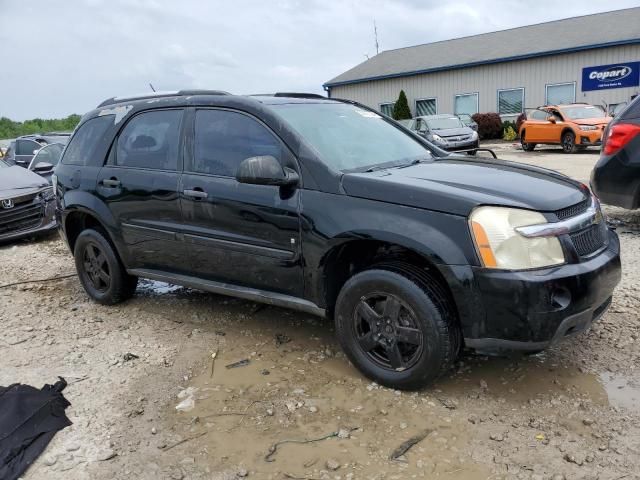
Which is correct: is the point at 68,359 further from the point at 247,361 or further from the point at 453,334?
the point at 453,334

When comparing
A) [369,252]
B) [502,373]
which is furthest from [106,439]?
[502,373]

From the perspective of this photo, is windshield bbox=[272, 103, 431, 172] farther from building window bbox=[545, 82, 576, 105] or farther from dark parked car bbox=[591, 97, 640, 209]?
building window bbox=[545, 82, 576, 105]

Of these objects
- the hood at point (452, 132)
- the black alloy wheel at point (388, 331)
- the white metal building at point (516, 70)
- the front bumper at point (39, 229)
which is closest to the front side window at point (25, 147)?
the front bumper at point (39, 229)

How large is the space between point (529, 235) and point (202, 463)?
2.02 metres

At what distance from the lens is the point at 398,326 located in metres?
3.35

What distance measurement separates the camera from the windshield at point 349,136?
3822 millimetres

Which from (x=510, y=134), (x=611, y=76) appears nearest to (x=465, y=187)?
(x=611, y=76)

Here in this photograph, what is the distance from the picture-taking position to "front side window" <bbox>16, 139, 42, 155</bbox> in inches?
545

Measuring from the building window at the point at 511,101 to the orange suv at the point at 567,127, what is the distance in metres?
6.58

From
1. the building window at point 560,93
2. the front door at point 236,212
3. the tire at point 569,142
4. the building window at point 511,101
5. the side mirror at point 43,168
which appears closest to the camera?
the front door at point 236,212

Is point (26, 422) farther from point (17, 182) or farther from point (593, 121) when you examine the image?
point (593, 121)

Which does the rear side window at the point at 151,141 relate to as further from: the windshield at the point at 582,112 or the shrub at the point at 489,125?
the shrub at the point at 489,125

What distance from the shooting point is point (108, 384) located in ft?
12.5

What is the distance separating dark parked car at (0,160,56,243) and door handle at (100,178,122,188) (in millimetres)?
4210
